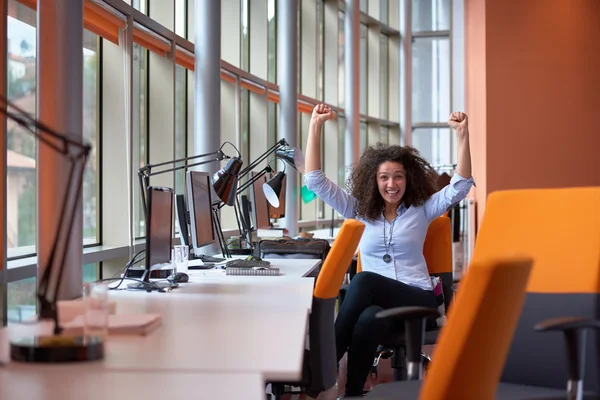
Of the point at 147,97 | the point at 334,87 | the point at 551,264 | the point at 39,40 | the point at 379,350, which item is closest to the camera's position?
the point at 551,264

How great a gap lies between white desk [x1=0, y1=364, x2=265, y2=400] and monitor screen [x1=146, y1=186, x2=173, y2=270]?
126 centimetres

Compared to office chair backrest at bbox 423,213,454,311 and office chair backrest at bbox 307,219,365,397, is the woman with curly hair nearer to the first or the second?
office chair backrest at bbox 423,213,454,311

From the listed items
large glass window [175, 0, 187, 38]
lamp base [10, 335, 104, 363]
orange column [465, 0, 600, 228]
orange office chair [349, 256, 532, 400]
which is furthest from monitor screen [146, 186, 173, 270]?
orange column [465, 0, 600, 228]

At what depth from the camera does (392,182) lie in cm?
370

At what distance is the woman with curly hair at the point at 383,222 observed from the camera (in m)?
3.15

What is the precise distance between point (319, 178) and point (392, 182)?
1.30 ft

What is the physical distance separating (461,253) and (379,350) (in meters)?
6.65

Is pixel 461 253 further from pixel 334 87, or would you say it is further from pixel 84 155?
pixel 84 155

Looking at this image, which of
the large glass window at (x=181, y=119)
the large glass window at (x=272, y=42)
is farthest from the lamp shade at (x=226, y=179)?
the large glass window at (x=272, y=42)

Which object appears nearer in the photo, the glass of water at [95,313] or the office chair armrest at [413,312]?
the glass of water at [95,313]

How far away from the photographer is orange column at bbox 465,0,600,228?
9.33 meters

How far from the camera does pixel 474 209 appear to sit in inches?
380

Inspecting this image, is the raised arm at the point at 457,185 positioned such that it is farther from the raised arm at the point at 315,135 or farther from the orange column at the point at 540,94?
the orange column at the point at 540,94

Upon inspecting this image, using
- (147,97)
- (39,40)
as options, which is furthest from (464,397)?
(147,97)
